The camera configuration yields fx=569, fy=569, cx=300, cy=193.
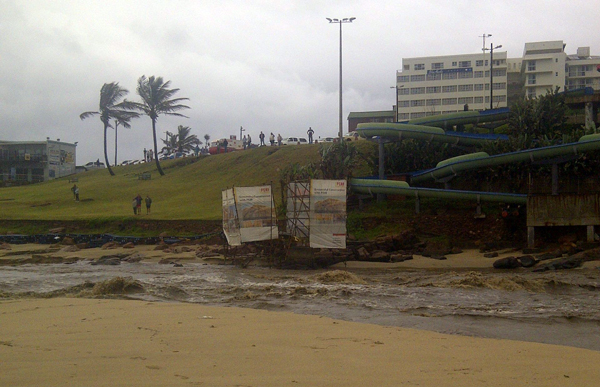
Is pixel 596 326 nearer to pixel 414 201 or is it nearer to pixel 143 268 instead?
pixel 143 268

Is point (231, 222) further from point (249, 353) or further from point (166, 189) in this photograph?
point (166, 189)

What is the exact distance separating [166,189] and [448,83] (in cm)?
5683

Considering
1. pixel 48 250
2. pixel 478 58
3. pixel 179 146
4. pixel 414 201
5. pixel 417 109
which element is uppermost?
pixel 478 58

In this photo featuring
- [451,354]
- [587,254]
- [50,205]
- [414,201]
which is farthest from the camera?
[50,205]

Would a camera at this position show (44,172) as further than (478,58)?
No

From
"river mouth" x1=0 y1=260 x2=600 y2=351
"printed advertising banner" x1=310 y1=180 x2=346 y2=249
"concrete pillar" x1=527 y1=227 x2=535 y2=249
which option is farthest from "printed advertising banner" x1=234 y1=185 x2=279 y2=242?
"concrete pillar" x1=527 y1=227 x2=535 y2=249

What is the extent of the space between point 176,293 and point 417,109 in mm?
82886

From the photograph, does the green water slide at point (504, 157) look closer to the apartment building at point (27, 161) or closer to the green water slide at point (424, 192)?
the green water slide at point (424, 192)

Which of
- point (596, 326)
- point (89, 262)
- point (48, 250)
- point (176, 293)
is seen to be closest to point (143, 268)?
point (89, 262)

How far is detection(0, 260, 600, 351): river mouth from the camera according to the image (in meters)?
12.1

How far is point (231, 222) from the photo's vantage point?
27312 millimetres

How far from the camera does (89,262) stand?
2688 cm

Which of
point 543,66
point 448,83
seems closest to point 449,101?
point 448,83

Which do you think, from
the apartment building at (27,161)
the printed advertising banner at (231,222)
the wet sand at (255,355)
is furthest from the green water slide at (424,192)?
the apartment building at (27,161)
